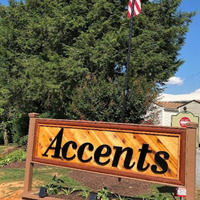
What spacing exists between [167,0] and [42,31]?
24.6 ft

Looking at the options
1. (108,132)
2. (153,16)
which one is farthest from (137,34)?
(108,132)

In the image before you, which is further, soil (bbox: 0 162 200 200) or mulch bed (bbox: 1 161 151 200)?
mulch bed (bbox: 1 161 151 200)

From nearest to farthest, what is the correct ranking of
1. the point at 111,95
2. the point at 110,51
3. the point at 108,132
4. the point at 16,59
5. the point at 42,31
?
the point at 108,132, the point at 111,95, the point at 110,51, the point at 42,31, the point at 16,59

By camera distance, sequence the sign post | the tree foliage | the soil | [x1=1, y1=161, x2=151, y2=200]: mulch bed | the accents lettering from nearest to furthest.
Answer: the sign post < the accents lettering < the soil < [x1=1, y1=161, x2=151, y2=200]: mulch bed < the tree foliage

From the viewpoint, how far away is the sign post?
3611 mm

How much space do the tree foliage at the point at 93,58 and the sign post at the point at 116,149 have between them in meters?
5.09

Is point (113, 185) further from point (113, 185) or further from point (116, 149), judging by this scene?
point (116, 149)

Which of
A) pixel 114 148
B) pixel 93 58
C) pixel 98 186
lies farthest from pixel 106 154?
pixel 93 58

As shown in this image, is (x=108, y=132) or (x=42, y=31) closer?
(x=108, y=132)

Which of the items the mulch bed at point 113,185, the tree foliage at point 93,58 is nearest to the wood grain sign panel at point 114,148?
the mulch bed at point 113,185

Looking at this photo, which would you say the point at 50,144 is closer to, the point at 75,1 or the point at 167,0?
→ the point at 75,1

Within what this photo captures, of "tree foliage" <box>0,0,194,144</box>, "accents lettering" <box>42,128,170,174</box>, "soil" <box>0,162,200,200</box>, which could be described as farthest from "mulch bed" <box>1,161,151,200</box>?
"tree foliage" <box>0,0,194,144</box>

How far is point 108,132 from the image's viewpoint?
4.20 meters

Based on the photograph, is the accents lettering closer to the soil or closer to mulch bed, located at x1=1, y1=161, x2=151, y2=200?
the soil
